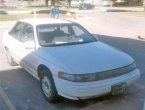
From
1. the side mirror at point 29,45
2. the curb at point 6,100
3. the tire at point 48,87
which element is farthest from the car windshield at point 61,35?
the curb at point 6,100

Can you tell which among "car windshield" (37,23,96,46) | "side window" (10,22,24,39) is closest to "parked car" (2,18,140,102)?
"car windshield" (37,23,96,46)

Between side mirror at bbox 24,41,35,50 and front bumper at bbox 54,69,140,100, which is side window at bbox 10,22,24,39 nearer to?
side mirror at bbox 24,41,35,50

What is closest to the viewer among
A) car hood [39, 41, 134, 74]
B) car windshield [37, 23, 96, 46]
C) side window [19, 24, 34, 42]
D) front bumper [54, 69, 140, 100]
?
front bumper [54, 69, 140, 100]

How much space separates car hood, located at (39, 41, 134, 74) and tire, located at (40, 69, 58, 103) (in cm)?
30

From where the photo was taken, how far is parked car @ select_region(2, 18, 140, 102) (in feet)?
15.8

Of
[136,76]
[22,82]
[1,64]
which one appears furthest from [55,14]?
[136,76]

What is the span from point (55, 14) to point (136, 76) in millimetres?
18898

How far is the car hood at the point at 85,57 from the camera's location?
195 inches

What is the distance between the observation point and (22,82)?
676 cm

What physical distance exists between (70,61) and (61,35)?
55.2 inches

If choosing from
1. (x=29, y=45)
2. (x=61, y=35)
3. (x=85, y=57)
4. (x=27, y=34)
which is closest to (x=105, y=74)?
(x=85, y=57)

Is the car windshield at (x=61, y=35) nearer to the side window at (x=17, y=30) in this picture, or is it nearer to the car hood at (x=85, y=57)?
the car hood at (x=85, y=57)

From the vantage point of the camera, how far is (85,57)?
17.4ft

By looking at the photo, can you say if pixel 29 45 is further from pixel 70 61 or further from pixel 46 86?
pixel 70 61
